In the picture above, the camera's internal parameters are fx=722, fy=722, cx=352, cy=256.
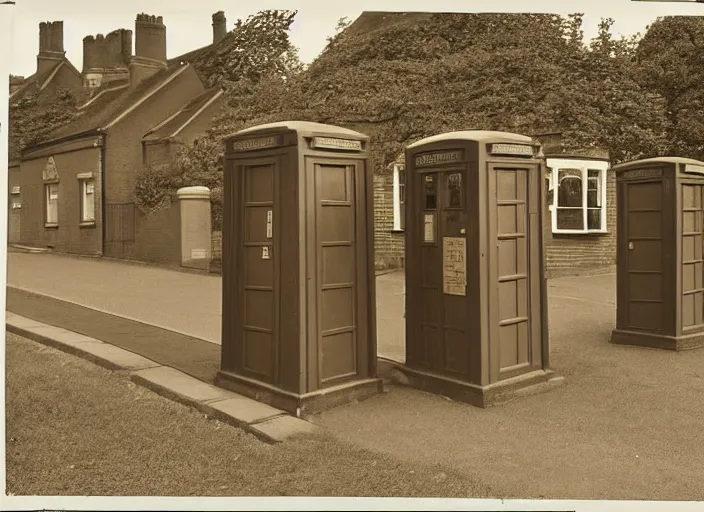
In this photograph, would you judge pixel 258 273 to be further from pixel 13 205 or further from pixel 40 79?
pixel 40 79

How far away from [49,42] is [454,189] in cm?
282

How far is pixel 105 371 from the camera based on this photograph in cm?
534

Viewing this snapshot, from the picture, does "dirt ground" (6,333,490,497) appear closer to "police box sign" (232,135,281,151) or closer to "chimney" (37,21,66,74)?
"police box sign" (232,135,281,151)

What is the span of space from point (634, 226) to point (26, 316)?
5.31m

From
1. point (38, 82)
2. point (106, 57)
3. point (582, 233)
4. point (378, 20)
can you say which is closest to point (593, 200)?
point (582, 233)

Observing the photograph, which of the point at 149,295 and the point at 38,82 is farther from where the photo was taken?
the point at 149,295

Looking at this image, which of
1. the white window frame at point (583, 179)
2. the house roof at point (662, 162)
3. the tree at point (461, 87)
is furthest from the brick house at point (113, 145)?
the white window frame at point (583, 179)

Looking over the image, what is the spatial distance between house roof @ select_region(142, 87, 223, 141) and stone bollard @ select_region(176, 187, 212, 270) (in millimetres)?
1778

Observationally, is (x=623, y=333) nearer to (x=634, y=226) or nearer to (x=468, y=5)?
(x=634, y=226)

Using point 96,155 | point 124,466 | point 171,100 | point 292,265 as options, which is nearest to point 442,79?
point 171,100

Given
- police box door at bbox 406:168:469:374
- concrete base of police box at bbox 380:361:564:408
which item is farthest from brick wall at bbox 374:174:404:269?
concrete base of police box at bbox 380:361:564:408

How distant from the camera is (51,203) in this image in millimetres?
5605

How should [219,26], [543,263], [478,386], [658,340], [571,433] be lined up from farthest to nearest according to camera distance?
[658,340] → [543,263] → [219,26] → [478,386] → [571,433]

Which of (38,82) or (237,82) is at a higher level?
(237,82)
